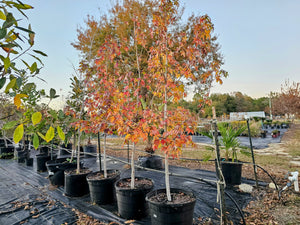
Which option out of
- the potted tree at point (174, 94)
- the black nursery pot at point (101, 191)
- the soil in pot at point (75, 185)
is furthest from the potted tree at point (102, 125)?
the potted tree at point (174, 94)

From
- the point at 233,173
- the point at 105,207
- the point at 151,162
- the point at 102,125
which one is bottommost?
the point at 105,207

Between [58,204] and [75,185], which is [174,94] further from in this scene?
[58,204]

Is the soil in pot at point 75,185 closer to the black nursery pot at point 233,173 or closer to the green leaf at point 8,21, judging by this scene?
the black nursery pot at point 233,173

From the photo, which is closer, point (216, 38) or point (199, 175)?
point (199, 175)

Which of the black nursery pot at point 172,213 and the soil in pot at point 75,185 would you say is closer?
the black nursery pot at point 172,213

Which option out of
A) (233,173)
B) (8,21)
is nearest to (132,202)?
(233,173)

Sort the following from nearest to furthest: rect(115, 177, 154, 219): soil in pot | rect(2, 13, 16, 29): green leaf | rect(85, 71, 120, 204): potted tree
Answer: rect(2, 13, 16, 29): green leaf → rect(115, 177, 154, 219): soil in pot → rect(85, 71, 120, 204): potted tree

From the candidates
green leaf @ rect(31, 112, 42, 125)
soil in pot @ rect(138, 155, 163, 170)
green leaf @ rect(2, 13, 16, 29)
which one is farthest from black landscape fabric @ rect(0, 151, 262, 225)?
green leaf @ rect(2, 13, 16, 29)

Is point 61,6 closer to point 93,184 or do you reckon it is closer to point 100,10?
point 100,10

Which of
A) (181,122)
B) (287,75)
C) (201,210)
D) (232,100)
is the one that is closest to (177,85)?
(181,122)

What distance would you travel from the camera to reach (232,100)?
1401 inches

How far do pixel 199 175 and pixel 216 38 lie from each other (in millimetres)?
5246

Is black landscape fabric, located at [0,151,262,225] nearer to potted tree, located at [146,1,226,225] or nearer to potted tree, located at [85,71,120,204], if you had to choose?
potted tree, located at [85,71,120,204]

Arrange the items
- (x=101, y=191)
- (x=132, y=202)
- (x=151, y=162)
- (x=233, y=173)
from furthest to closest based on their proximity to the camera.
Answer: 1. (x=151, y=162)
2. (x=233, y=173)
3. (x=101, y=191)
4. (x=132, y=202)
